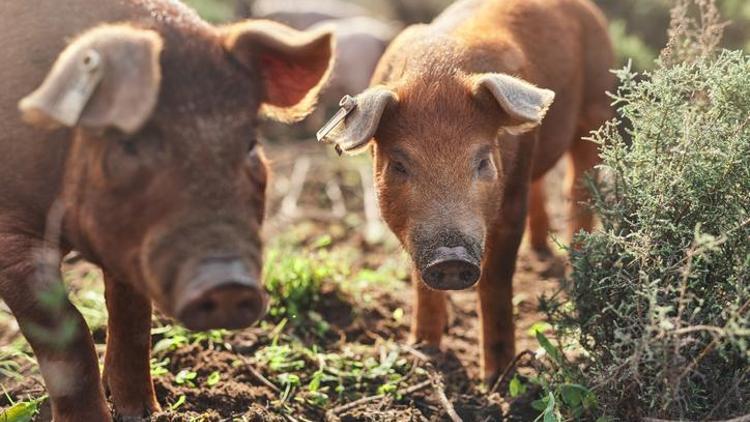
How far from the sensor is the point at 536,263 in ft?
22.6

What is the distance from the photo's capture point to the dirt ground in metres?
4.35

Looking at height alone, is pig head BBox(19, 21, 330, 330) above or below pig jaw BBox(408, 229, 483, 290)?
above

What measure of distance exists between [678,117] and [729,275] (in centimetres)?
73

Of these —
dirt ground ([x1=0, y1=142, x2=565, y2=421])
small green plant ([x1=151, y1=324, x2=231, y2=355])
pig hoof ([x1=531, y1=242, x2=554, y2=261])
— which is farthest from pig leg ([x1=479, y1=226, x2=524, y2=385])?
pig hoof ([x1=531, y1=242, x2=554, y2=261])

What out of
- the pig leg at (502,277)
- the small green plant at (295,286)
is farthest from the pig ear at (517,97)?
the small green plant at (295,286)

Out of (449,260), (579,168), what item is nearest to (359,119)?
(449,260)

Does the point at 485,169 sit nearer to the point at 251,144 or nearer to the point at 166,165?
the point at 251,144

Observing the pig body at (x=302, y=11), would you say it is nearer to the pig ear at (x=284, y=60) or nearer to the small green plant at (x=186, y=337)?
the small green plant at (x=186, y=337)

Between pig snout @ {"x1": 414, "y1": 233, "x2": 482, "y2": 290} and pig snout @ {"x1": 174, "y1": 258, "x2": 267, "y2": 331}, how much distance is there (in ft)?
4.24

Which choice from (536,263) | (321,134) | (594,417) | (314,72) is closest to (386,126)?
(321,134)

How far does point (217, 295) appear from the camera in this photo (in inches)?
113

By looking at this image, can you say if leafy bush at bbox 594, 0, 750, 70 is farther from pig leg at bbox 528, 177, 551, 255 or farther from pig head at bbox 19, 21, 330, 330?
pig head at bbox 19, 21, 330, 330

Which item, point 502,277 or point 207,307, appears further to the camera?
point 502,277

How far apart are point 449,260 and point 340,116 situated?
82cm
